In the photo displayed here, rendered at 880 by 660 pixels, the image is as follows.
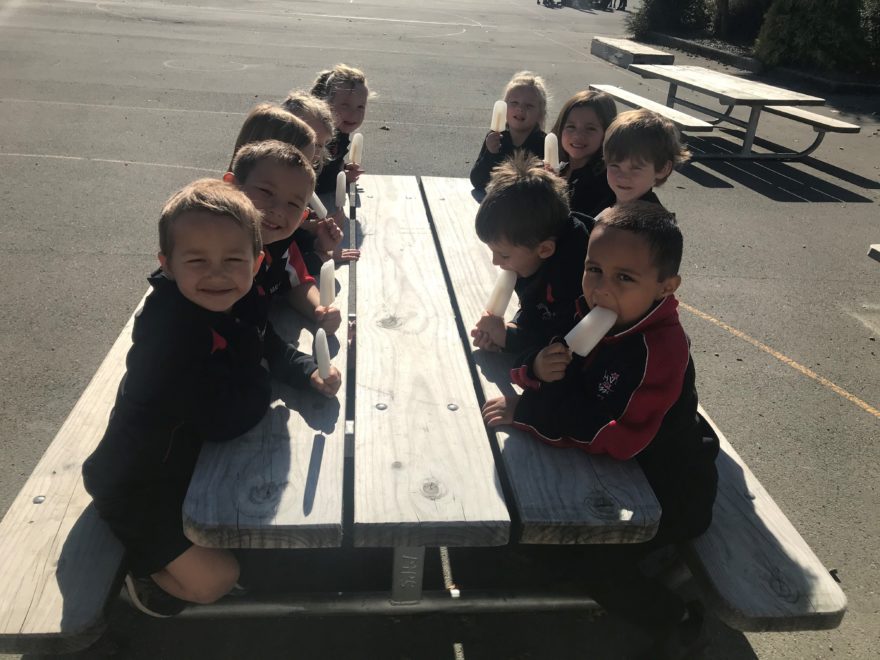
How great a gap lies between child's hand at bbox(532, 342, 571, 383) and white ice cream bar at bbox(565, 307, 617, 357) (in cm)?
8

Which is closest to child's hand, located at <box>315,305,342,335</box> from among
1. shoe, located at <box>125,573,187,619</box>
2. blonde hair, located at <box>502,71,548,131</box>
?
shoe, located at <box>125,573,187,619</box>

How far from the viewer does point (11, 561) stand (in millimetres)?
1971

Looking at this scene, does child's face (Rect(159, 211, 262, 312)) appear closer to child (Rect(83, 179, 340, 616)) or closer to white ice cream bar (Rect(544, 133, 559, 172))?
child (Rect(83, 179, 340, 616))

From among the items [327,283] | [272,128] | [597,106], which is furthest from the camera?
[597,106]

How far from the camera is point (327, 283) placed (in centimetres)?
264

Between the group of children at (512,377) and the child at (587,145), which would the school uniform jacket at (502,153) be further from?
the group of children at (512,377)

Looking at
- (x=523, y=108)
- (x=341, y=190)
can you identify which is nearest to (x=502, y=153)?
(x=523, y=108)

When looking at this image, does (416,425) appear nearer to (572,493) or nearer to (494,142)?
(572,493)

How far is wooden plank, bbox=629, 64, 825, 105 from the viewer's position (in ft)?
30.6

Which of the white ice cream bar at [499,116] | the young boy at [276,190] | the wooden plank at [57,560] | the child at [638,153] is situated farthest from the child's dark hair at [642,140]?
the wooden plank at [57,560]

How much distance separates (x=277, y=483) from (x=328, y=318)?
3.15 ft

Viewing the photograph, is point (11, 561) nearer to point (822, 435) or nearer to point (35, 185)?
point (822, 435)

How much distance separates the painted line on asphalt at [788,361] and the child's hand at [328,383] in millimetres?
2973

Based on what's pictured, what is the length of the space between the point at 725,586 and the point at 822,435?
2.27m
